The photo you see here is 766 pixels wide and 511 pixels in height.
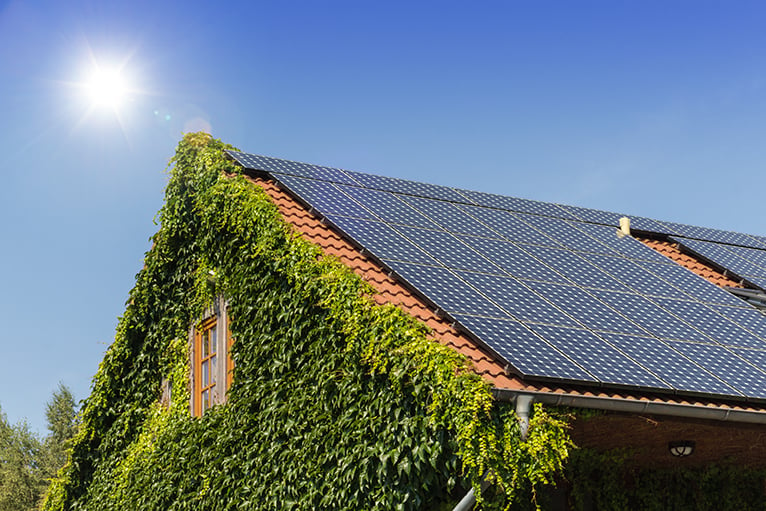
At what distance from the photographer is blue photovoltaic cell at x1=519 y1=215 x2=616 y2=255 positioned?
14.1m

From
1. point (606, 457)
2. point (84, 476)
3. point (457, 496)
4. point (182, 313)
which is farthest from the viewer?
point (84, 476)

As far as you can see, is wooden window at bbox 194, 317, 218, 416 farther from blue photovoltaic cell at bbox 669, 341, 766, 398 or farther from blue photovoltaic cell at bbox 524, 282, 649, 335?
blue photovoltaic cell at bbox 669, 341, 766, 398

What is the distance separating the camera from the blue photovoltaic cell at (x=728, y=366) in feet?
32.8

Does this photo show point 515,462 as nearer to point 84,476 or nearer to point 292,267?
point 292,267

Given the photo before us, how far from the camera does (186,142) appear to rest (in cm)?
1545

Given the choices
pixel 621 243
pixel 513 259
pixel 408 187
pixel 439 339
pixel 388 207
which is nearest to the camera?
pixel 439 339

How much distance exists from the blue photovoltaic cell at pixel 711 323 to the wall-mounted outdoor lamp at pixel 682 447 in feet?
4.53

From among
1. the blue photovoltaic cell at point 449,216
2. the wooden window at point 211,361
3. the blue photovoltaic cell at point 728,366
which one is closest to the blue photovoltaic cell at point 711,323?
the blue photovoltaic cell at point 728,366

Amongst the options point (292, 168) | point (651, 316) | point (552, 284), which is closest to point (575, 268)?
point (552, 284)

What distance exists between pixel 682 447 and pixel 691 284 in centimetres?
338

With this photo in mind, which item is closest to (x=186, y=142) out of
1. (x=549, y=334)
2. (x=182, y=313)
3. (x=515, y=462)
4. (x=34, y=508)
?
(x=182, y=313)

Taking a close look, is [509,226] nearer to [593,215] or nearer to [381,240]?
[381,240]

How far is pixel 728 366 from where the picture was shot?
10539 millimetres

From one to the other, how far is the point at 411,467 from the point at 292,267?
141 inches
